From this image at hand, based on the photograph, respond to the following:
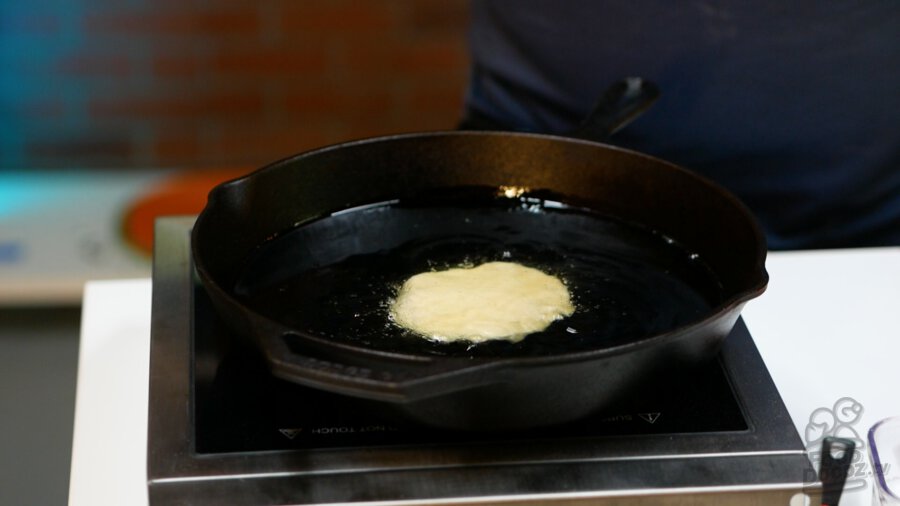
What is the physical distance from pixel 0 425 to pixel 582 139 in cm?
170

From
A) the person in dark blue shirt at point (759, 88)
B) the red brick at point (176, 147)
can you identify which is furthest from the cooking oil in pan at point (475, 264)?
the red brick at point (176, 147)

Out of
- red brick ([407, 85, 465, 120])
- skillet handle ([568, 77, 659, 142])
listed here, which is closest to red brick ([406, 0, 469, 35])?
red brick ([407, 85, 465, 120])

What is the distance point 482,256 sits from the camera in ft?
3.65

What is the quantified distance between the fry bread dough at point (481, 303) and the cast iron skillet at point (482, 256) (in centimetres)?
2

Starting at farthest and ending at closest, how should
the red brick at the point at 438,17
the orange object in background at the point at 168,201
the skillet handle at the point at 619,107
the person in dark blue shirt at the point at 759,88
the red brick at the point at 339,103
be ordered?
the red brick at the point at 339,103, the red brick at the point at 438,17, the orange object in background at the point at 168,201, the person in dark blue shirt at the point at 759,88, the skillet handle at the point at 619,107

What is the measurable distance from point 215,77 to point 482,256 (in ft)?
6.76

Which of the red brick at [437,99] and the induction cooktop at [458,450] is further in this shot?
the red brick at [437,99]

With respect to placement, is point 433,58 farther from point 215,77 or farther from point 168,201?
→ point 168,201

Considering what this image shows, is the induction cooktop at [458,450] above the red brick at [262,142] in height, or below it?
below

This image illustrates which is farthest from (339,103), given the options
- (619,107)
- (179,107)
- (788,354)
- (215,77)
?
(788,354)

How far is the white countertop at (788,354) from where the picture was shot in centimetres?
93

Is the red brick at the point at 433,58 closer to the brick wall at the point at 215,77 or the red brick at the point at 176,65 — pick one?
the brick wall at the point at 215,77

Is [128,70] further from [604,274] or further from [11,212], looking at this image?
[604,274]

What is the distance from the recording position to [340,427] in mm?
872
